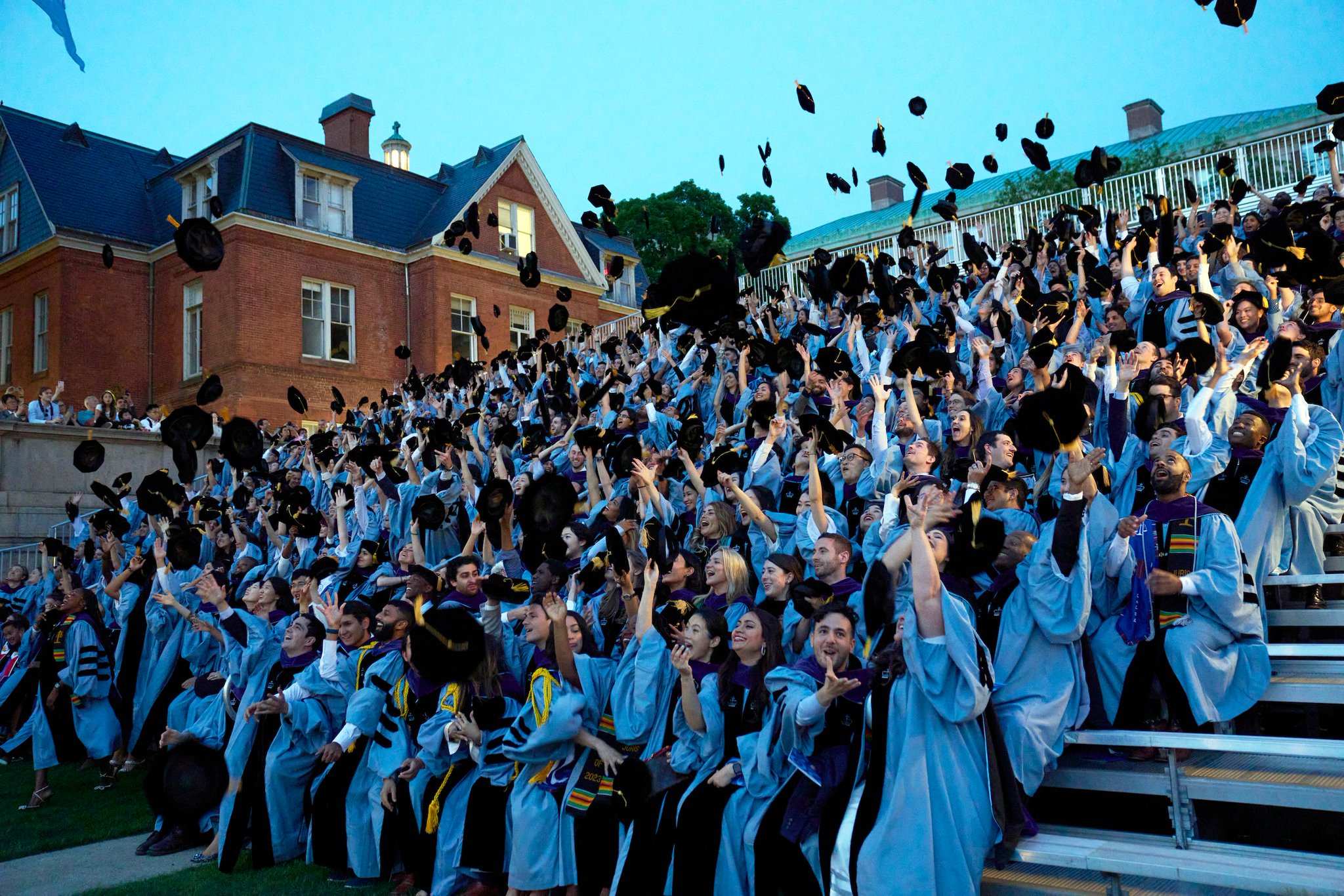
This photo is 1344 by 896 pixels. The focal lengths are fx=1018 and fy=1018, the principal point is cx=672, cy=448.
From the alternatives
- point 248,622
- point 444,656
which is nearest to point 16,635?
point 248,622

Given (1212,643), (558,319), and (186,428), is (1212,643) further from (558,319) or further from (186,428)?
(558,319)

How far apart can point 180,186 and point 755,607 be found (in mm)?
27136

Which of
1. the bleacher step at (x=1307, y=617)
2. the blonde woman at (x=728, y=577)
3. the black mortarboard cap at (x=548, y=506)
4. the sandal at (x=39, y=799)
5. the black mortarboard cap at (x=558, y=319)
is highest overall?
the black mortarboard cap at (x=558, y=319)

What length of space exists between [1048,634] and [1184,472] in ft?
5.02

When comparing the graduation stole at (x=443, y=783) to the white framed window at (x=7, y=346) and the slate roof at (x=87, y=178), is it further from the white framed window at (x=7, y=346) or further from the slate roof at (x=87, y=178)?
the white framed window at (x=7, y=346)

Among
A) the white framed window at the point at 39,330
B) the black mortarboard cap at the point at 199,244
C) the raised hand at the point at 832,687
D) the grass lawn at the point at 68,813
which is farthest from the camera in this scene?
the white framed window at the point at 39,330

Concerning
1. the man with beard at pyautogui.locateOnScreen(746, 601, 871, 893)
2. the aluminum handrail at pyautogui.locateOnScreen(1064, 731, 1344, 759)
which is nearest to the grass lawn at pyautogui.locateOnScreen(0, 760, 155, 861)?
the man with beard at pyautogui.locateOnScreen(746, 601, 871, 893)

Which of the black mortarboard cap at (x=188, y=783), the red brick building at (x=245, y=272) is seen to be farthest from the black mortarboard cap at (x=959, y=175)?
the red brick building at (x=245, y=272)

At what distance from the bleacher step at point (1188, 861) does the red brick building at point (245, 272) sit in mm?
23310

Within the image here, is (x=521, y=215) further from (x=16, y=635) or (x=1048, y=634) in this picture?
(x=1048, y=634)

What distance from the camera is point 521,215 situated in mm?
31391

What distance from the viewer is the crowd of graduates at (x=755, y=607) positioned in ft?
15.2

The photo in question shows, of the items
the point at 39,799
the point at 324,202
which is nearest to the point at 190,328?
the point at 324,202

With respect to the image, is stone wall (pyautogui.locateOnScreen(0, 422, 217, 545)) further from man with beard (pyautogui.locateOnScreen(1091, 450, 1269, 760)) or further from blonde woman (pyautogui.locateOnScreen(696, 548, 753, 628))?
man with beard (pyautogui.locateOnScreen(1091, 450, 1269, 760))
